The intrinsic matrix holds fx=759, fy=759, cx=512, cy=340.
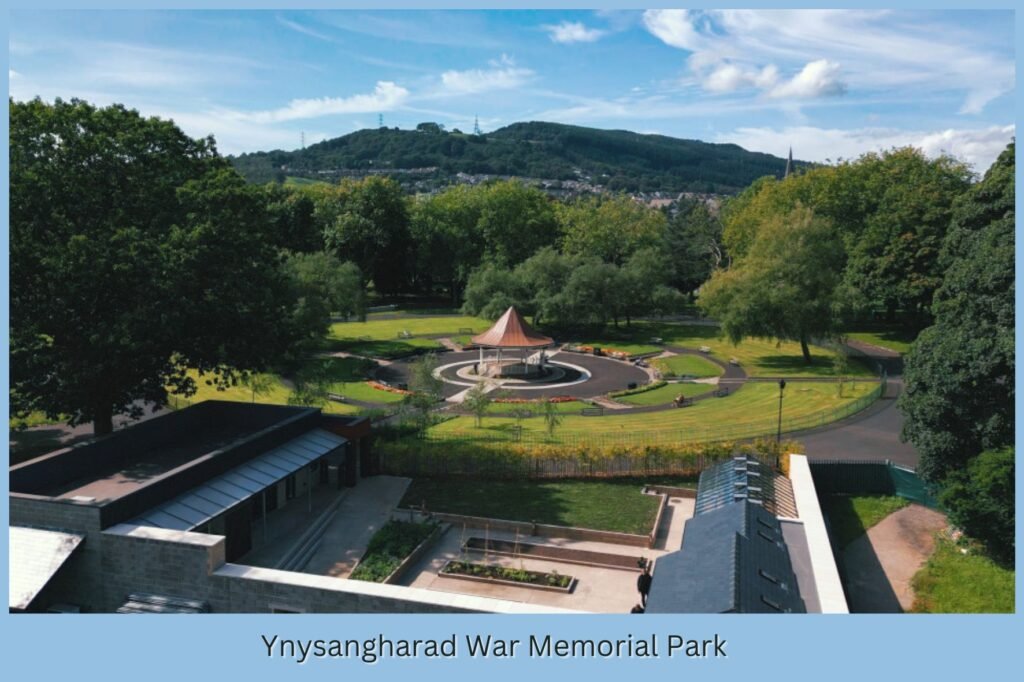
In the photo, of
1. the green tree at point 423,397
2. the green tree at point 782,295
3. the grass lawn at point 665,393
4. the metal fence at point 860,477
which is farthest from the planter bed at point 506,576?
the green tree at point 782,295

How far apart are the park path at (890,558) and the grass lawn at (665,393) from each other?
19.9 m

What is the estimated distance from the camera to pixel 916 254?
6391 centimetres

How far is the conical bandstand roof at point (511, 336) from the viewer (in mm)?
55438

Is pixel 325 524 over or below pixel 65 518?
below

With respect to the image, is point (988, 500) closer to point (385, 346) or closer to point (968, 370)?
point (968, 370)

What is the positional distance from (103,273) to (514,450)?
55.5ft

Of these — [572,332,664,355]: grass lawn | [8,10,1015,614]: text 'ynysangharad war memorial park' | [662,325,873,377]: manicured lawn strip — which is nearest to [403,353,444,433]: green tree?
[8,10,1015,614]: text 'ynysangharad war memorial park'

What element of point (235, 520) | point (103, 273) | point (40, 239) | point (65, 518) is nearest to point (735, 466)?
point (235, 520)

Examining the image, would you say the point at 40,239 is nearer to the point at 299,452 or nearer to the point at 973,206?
the point at 299,452

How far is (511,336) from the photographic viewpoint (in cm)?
5594

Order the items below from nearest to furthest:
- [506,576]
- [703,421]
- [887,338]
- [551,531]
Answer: [506,576] → [551,531] → [703,421] → [887,338]

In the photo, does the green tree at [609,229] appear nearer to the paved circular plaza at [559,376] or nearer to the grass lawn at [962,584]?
the paved circular plaza at [559,376]

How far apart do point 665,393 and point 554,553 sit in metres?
27.2

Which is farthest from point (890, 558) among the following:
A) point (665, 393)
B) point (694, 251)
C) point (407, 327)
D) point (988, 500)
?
point (694, 251)
